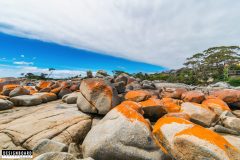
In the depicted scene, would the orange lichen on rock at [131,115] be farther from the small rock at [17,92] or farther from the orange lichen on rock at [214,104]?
the small rock at [17,92]

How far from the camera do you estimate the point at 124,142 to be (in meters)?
4.71

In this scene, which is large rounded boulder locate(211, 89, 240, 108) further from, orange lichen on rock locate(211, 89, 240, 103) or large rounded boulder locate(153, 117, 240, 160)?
large rounded boulder locate(153, 117, 240, 160)

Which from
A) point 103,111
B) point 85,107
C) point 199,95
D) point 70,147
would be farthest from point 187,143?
point 199,95

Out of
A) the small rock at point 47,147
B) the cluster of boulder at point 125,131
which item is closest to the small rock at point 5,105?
the cluster of boulder at point 125,131

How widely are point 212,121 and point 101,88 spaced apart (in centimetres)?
487

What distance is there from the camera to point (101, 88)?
718 centimetres

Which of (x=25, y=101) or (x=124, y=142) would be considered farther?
(x=25, y=101)

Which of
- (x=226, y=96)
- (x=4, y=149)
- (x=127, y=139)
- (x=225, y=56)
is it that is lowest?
(x=4, y=149)

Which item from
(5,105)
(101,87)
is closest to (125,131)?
(101,87)

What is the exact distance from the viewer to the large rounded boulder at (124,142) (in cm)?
460

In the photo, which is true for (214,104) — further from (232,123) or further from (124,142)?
(124,142)

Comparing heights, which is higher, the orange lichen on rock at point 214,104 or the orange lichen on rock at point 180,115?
the orange lichen on rock at point 214,104

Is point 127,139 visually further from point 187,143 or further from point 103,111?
point 103,111

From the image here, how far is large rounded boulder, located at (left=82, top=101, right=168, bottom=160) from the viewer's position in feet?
15.1
